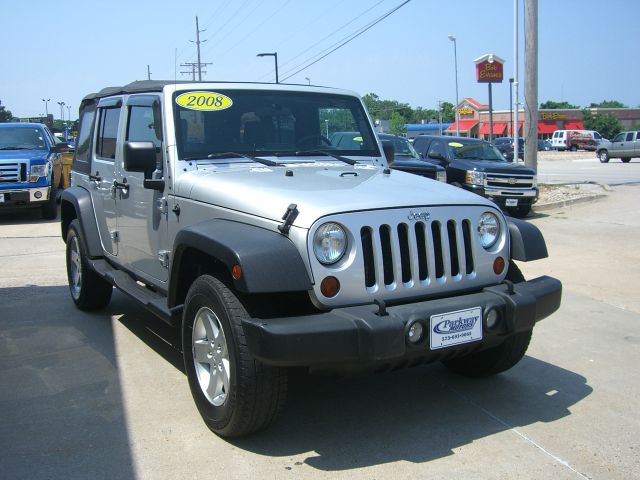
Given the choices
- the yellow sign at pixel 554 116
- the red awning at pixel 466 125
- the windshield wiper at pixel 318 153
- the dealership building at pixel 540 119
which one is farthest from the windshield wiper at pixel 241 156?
the yellow sign at pixel 554 116

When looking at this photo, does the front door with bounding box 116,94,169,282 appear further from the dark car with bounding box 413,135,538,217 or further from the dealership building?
the dealership building

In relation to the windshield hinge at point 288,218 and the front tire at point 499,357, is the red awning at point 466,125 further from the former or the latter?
the windshield hinge at point 288,218

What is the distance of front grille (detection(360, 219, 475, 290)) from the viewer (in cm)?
358

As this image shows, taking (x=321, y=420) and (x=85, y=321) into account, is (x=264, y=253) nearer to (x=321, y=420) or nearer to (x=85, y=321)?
(x=321, y=420)

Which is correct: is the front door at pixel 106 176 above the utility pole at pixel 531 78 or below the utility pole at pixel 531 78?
below

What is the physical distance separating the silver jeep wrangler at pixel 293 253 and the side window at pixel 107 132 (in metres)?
0.46

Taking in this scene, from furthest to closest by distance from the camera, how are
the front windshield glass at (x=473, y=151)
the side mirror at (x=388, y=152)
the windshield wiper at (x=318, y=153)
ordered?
the front windshield glass at (x=473, y=151) < the side mirror at (x=388, y=152) < the windshield wiper at (x=318, y=153)

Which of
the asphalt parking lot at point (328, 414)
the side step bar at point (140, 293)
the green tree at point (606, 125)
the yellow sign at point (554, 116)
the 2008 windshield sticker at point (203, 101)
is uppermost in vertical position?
the yellow sign at point (554, 116)

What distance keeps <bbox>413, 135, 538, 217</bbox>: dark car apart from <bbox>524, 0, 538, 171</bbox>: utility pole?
3.65 feet

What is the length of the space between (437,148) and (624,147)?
23705mm

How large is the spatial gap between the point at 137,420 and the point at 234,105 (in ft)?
7.31

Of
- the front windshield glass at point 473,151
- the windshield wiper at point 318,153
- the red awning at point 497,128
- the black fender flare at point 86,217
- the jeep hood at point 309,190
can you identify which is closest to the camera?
the jeep hood at point 309,190

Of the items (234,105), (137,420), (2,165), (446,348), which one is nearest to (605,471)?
A: (446,348)

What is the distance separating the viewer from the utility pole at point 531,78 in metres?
15.6
